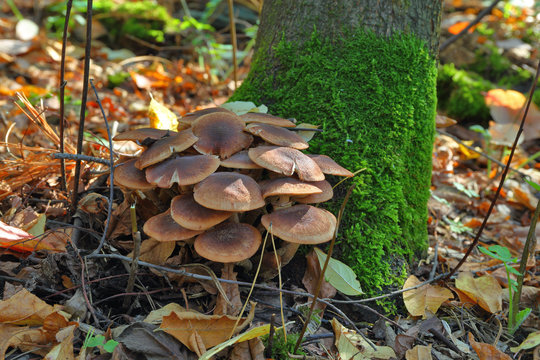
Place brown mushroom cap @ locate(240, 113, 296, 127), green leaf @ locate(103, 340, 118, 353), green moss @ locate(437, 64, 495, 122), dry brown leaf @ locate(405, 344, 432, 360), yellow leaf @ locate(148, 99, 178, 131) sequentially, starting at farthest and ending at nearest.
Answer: green moss @ locate(437, 64, 495, 122), yellow leaf @ locate(148, 99, 178, 131), brown mushroom cap @ locate(240, 113, 296, 127), dry brown leaf @ locate(405, 344, 432, 360), green leaf @ locate(103, 340, 118, 353)

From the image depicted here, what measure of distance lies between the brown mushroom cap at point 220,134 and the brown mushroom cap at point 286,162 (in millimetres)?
179

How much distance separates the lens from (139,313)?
217 cm

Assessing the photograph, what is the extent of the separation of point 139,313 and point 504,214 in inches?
143

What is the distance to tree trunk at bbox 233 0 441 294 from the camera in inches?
103

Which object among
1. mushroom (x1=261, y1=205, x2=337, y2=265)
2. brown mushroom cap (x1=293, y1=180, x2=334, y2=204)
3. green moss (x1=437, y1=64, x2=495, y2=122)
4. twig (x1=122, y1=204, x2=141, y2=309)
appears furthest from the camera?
green moss (x1=437, y1=64, x2=495, y2=122)

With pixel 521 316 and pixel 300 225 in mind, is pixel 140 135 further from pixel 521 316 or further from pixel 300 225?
pixel 521 316

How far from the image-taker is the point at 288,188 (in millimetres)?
1994

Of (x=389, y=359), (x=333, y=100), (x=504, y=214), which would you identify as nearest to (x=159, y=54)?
(x=333, y=100)

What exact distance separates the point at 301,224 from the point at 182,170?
65 cm

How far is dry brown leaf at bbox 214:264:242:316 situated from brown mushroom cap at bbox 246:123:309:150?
72 cm

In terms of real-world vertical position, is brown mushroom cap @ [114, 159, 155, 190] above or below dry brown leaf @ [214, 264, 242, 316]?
above

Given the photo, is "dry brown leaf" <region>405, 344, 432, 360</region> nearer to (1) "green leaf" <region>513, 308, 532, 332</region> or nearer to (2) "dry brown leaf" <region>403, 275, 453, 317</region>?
(2) "dry brown leaf" <region>403, 275, 453, 317</region>

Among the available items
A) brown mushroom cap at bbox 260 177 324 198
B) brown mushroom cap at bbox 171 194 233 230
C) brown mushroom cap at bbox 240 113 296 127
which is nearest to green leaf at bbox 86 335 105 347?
brown mushroom cap at bbox 171 194 233 230

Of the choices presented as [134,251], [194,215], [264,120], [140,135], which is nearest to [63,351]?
[134,251]
